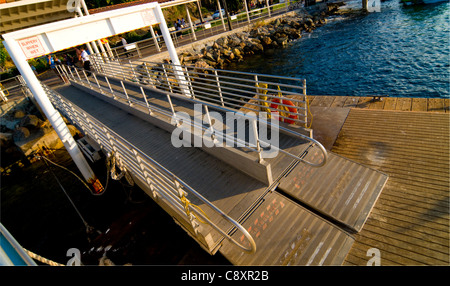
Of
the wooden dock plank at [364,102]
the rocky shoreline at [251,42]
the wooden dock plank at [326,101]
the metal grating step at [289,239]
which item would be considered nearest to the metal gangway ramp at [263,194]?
the metal grating step at [289,239]

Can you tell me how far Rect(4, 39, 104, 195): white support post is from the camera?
26.2 ft

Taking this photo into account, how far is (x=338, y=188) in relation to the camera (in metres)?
5.49

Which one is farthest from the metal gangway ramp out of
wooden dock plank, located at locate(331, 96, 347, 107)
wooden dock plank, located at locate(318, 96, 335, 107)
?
wooden dock plank, located at locate(331, 96, 347, 107)

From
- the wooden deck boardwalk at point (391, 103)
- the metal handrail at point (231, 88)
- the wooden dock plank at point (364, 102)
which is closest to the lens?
the metal handrail at point (231, 88)

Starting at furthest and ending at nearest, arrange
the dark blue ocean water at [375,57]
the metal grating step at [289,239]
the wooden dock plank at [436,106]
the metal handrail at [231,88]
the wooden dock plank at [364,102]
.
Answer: the dark blue ocean water at [375,57] → the wooden dock plank at [364,102] → the wooden dock plank at [436,106] → the metal handrail at [231,88] → the metal grating step at [289,239]

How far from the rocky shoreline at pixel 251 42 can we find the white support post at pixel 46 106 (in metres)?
16.0

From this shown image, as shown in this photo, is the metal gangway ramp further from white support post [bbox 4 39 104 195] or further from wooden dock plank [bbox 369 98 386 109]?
wooden dock plank [bbox 369 98 386 109]

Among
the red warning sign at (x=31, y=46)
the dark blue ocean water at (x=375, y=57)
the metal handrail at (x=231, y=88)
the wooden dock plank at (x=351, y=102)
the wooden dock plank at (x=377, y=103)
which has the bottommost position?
the dark blue ocean water at (x=375, y=57)

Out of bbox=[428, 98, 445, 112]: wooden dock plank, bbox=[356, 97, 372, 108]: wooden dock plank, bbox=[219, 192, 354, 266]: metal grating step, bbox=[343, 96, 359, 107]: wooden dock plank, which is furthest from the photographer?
bbox=[343, 96, 359, 107]: wooden dock plank
